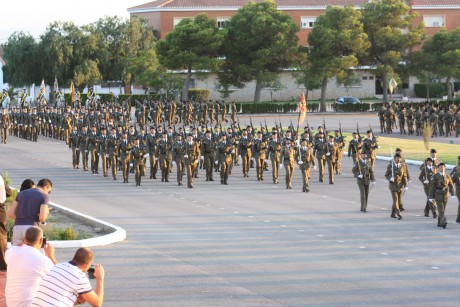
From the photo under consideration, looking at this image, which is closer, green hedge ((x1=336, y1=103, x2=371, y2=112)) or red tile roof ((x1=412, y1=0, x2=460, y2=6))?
green hedge ((x1=336, y1=103, x2=371, y2=112))

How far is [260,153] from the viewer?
32.1 m

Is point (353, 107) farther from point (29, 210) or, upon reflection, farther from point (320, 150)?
point (29, 210)

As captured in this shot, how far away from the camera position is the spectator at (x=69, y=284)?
917 centimetres

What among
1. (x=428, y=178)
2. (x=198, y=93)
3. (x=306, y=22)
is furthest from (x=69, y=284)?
(x=306, y=22)

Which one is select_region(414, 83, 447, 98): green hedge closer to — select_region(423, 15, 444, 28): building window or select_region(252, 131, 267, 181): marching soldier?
select_region(423, 15, 444, 28): building window

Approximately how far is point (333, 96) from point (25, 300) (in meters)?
76.0

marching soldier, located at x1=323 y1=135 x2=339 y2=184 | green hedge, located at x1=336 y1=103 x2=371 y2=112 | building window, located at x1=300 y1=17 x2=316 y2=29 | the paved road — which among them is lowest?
the paved road

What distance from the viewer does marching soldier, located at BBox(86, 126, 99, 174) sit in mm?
34062

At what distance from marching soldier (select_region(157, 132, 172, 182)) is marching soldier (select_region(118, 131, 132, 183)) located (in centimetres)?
94

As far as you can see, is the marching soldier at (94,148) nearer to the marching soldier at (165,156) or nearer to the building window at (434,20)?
the marching soldier at (165,156)

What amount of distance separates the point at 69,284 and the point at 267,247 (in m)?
9.57

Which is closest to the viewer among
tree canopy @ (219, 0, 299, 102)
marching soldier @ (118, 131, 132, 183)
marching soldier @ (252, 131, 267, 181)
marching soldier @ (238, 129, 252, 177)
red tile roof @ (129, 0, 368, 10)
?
marching soldier @ (118, 131, 132, 183)

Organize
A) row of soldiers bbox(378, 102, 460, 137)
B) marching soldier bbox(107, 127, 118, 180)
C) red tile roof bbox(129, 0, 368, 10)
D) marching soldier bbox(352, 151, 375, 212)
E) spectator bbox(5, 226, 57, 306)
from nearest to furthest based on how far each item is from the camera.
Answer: spectator bbox(5, 226, 57, 306) → marching soldier bbox(352, 151, 375, 212) → marching soldier bbox(107, 127, 118, 180) → row of soldiers bbox(378, 102, 460, 137) → red tile roof bbox(129, 0, 368, 10)

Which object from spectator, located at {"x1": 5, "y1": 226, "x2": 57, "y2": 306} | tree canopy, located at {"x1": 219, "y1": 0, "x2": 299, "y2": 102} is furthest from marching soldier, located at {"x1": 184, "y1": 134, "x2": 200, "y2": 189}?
tree canopy, located at {"x1": 219, "y1": 0, "x2": 299, "y2": 102}
